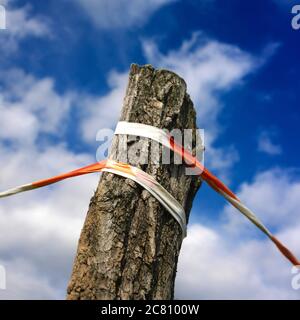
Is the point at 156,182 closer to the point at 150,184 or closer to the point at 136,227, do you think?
the point at 150,184

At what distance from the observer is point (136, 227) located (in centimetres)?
258

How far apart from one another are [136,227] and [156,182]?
284 millimetres

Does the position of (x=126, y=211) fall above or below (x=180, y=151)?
below

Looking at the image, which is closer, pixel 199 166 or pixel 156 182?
pixel 156 182

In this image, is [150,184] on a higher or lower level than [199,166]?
lower

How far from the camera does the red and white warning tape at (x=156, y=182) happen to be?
8.72 feet

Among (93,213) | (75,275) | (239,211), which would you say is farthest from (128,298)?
(239,211)

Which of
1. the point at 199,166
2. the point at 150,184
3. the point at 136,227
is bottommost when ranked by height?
the point at 136,227

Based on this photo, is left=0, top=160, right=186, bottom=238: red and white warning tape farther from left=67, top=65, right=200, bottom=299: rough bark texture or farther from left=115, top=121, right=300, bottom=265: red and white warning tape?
left=115, top=121, right=300, bottom=265: red and white warning tape

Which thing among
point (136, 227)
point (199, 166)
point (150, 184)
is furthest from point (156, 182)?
point (199, 166)

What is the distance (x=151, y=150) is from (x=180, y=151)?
0.62ft
